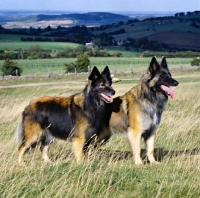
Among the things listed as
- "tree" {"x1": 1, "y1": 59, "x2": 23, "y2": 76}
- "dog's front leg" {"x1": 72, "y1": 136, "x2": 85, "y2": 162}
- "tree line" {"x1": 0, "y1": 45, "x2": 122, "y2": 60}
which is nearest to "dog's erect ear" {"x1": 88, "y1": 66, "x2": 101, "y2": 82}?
"dog's front leg" {"x1": 72, "y1": 136, "x2": 85, "y2": 162}

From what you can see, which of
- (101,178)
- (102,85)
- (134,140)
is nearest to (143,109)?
(134,140)

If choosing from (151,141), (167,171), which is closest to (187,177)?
(167,171)

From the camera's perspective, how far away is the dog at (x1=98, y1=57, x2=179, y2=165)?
7.80 m

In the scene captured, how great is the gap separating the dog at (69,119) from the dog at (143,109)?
14.1 inches

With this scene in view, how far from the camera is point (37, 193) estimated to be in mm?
5402

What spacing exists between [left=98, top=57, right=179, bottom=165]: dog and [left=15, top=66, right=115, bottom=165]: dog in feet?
1.17

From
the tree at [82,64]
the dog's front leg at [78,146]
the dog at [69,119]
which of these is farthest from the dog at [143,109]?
the tree at [82,64]

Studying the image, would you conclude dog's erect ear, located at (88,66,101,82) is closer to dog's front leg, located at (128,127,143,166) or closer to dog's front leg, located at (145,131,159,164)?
dog's front leg, located at (128,127,143,166)

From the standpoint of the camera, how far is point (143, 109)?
806cm

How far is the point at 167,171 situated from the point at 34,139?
2.85 meters

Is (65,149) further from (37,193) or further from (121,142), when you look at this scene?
(37,193)

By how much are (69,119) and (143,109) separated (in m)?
1.54

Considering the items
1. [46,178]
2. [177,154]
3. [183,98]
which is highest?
[46,178]

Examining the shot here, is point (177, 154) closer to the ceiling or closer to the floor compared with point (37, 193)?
closer to the floor
